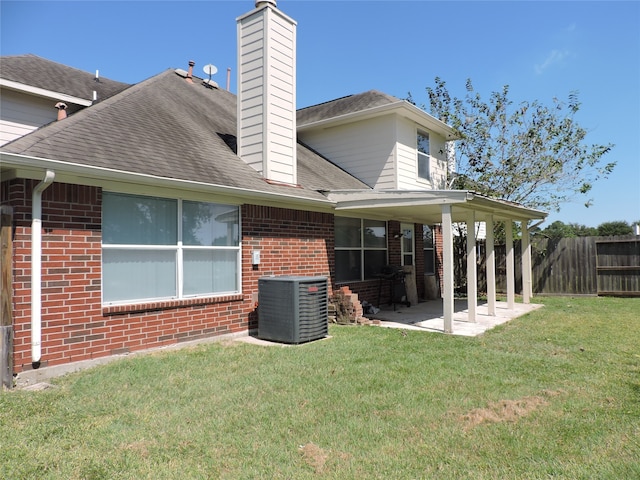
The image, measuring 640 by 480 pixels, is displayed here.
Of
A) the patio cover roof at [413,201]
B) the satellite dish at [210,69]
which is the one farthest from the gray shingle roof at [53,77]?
the patio cover roof at [413,201]

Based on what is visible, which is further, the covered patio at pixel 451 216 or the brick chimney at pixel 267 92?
the brick chimney at pixel 267 92

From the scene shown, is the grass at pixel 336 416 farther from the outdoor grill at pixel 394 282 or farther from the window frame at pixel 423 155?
the window frame at pixel 423 155

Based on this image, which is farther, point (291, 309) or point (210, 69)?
point (210, 69)

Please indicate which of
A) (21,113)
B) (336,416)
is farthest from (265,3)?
(336,416)

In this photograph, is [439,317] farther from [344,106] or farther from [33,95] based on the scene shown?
[33,95]

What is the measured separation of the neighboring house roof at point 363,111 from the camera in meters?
11.9

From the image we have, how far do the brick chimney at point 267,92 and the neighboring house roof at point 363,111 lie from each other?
327 centimetres

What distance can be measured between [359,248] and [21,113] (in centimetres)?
826

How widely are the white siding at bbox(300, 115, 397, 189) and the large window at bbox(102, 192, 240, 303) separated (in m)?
5.92

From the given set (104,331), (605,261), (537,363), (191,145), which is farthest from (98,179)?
(605,261)

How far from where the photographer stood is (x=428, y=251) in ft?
49.2

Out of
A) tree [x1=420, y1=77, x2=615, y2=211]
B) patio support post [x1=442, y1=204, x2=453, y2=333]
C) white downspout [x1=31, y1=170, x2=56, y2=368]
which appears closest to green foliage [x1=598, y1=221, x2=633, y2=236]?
tree [x1=420, y1=77, x2=615, y2=211]

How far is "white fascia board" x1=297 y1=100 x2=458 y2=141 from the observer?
38.4ft

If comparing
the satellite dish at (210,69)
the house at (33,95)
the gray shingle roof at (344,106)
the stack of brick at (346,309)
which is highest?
the satellite dish at (210,69)
